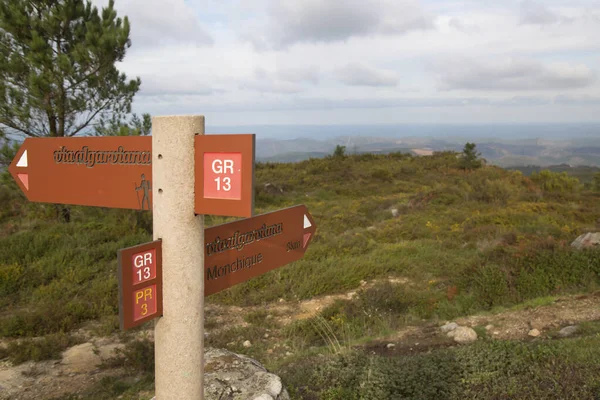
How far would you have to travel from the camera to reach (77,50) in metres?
8.30

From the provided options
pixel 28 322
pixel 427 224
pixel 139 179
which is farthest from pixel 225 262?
pixel 427 224

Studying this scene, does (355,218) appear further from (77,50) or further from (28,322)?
(28,322)

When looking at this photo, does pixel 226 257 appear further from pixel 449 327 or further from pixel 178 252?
pixel 449 327

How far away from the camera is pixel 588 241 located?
7.38 m

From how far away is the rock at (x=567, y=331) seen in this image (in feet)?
14.8

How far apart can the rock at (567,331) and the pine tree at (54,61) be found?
29.6ft

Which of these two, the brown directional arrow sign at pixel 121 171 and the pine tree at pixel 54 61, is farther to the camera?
the pine tree at pixel 54 61

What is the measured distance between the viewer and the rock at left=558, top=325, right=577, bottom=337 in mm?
4520

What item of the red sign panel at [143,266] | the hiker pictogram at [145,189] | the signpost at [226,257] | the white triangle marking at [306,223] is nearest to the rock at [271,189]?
the white triangle marking at [306,223]

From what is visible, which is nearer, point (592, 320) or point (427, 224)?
point (592, 320)

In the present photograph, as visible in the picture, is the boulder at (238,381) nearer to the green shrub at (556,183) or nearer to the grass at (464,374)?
the grass at (464,374)

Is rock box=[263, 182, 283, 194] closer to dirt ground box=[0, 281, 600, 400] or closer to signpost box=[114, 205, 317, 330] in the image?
dirt ground box=[0, 281, 600, 400]

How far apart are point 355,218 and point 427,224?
2.40 meters

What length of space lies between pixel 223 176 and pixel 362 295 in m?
4.78
